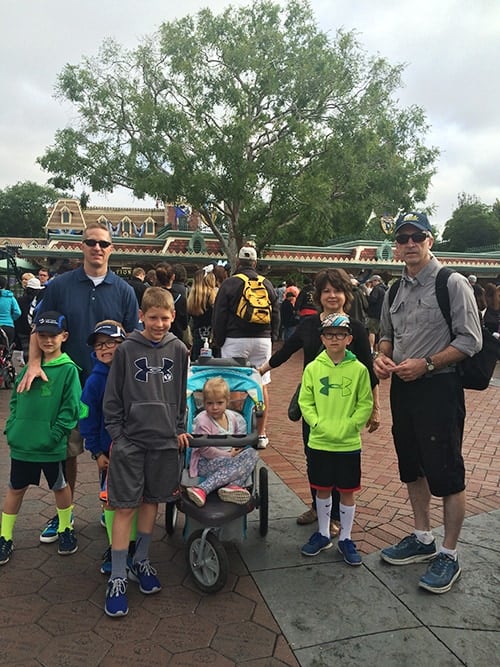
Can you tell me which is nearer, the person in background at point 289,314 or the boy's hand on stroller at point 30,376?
the boy's hand on stroller at point 30,376

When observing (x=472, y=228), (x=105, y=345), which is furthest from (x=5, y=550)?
(x=472, y=228)

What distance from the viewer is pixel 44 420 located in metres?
3.00

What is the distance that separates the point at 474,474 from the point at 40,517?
373 cm

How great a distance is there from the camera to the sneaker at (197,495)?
2.81 meters

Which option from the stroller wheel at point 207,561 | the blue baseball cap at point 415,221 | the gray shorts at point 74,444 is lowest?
the stroller wheel at point 207,561

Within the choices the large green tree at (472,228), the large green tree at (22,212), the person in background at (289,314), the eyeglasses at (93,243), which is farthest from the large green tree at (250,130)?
the large green tree at (22,212)

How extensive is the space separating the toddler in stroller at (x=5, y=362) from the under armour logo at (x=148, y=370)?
5.91 metres

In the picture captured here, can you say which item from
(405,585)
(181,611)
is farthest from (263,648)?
(405,585)

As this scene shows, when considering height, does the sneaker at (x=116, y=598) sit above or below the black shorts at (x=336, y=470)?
below

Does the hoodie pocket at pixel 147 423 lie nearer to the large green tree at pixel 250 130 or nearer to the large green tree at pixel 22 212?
the large green tree at pixel 250 130

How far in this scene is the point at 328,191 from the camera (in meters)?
17.3

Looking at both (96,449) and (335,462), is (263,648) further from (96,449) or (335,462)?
(96,449)

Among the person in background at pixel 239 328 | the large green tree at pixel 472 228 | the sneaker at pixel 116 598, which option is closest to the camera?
the sneaker at pixel 116 598

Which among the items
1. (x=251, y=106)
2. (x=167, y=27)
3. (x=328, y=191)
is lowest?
(x=328, y=191)
